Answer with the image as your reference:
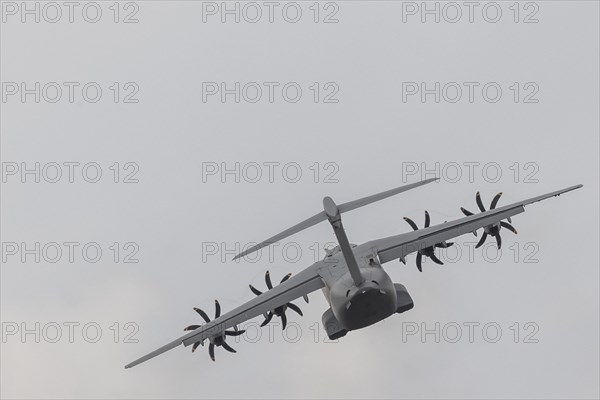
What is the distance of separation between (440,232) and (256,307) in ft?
52.1

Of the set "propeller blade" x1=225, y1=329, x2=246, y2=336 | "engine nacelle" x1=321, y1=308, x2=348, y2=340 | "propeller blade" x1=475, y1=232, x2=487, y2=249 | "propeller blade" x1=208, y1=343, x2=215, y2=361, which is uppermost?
"propeller blade" x1=475, y1=232, x2=487, y2=249

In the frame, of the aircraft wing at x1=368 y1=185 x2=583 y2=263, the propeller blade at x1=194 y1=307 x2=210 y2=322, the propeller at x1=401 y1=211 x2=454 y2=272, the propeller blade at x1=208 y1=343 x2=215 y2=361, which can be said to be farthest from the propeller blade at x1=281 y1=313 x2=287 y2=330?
the propeller at x1=401 y1=211 x2=454 y2=272

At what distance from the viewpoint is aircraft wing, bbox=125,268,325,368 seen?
290 feet

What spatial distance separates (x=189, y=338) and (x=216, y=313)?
306 cm

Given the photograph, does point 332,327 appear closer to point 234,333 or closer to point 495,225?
point 234,333

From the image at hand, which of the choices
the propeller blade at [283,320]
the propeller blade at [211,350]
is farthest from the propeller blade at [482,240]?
the propeller blade at [211,350]

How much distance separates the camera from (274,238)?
3091 inches

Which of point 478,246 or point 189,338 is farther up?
point 478,246

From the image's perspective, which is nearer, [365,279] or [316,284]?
[365,279]

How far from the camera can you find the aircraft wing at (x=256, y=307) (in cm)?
8831

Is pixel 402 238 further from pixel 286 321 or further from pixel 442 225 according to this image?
pixel 286 321

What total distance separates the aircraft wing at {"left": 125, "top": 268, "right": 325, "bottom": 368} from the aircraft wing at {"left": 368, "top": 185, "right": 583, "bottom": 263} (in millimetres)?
5631

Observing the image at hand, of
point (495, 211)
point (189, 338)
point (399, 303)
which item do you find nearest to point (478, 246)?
point (495, 211)

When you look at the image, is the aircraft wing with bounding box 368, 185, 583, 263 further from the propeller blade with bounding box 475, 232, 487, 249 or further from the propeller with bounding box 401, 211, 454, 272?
the propeller blade with bounding box 475, 232, 487, 249
